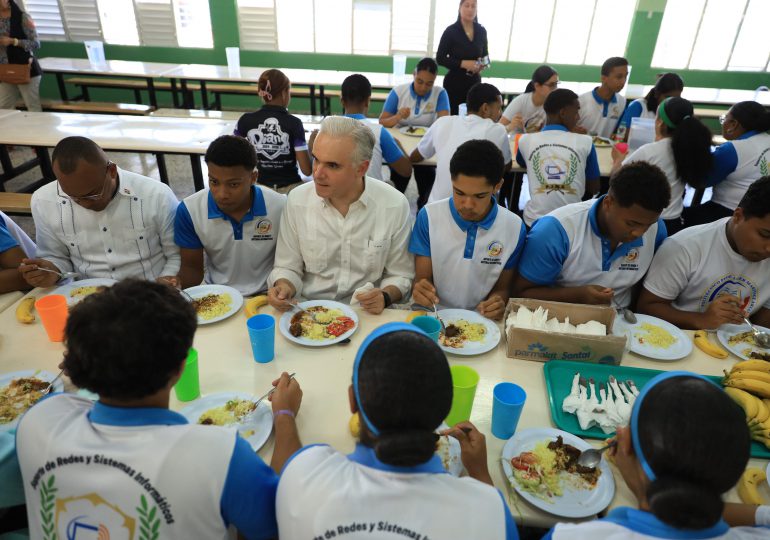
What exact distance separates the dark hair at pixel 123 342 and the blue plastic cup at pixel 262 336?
560mm

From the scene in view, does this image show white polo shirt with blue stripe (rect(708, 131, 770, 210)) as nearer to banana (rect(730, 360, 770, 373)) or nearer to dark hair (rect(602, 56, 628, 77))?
dark hair (rect(602, 56, 628, 77))

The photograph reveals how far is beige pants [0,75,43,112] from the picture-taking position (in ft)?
19.7

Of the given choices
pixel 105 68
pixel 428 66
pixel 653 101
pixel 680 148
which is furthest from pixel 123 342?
pixel 105 68

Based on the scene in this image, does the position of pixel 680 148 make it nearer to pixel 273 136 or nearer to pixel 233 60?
pixel 273 136

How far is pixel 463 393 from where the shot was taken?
4.49 ft

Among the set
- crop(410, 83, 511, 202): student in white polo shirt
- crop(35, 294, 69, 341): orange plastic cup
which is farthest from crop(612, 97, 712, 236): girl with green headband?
crop(35, 294, 69, 341): orange plastic cup

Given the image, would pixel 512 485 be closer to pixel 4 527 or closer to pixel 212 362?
pixel 212 362

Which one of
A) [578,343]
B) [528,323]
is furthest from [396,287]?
[578,343]

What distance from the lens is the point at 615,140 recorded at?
15.9 feet

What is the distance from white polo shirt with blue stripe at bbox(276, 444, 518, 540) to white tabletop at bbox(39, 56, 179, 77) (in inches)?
276

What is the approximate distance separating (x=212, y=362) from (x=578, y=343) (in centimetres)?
134

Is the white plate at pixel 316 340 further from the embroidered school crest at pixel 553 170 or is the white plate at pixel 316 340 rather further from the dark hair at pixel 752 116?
the dark hair at pixel 752 116

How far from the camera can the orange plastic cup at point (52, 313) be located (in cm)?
169

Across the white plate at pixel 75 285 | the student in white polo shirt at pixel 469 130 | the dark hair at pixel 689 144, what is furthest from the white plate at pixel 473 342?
the dark hair at pixel 689 144
